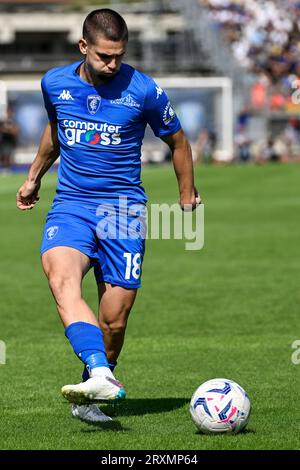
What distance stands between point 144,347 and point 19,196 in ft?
10.1

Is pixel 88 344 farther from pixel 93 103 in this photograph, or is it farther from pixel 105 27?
pixel 105 27

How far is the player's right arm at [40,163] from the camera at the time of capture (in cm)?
696

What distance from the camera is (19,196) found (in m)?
7.11

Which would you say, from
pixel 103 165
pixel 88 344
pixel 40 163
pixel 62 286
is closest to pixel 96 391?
pixel 88 344

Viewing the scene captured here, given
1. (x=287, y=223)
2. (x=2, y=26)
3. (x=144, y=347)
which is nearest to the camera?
(x=144, y=347)

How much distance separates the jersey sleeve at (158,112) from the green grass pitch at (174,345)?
5.60ft

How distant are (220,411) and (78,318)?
36.0 inches

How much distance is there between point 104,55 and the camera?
20.6ft

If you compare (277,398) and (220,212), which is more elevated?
(277,398)

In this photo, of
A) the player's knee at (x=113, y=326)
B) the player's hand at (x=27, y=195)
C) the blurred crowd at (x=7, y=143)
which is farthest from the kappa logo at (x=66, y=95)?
the blurred crowd at (x=7, y=143)

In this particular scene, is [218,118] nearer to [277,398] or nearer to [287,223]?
[287,223]

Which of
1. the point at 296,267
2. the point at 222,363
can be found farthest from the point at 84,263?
the point at 296,267

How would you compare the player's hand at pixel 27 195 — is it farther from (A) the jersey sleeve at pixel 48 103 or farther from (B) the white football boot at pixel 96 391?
(B) the white football boot at pixel 96 391

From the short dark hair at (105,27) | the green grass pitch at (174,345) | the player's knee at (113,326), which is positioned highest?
the short dark hair at (105,27)
